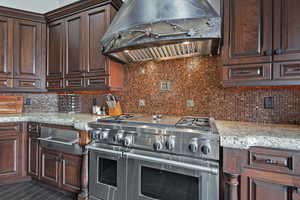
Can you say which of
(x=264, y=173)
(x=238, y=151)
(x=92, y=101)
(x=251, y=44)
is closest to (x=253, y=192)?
(x=264, y=173)

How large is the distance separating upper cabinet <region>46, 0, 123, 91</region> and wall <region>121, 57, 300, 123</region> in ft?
1.03

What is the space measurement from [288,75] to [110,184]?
1.77m

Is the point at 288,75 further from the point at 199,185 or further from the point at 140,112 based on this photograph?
the point at 140,112

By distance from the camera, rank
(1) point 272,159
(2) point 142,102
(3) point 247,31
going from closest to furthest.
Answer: (1) point 272,159 → (3) point 247,31 → (2) point 142,102

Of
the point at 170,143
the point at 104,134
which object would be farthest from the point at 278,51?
the point at 104,134

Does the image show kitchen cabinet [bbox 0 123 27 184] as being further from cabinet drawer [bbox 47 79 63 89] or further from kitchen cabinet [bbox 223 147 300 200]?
kitchen cabinet [bbox 223 147 300 200]

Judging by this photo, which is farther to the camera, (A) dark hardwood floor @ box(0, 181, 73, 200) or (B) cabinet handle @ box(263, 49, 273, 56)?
(A) dark hardwood floor @ box(0, 181, 73, 200)

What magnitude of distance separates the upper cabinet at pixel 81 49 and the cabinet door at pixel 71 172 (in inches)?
34.9

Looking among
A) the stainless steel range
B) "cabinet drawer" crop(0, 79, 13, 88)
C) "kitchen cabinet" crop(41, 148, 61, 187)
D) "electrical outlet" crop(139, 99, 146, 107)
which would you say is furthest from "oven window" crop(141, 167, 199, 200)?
"cabinet drawer" crop(0, 79, 13, 88)

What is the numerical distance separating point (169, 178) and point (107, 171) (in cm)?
64

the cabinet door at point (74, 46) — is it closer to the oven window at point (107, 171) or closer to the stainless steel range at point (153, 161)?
the stainless steel range at point (153, 161)

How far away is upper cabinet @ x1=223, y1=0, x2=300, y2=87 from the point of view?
1223 millimetres

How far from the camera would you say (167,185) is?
51.2 inches

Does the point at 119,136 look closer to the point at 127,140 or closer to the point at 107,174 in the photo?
the point at 127,140
